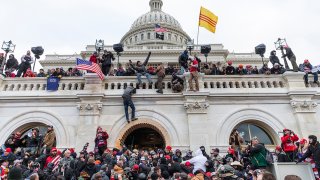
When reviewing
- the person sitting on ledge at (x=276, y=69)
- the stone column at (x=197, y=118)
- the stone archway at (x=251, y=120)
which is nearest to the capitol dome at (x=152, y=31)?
the person sitting on ledge at (x=276, y=69)

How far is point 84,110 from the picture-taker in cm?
1472

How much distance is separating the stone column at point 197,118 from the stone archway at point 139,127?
4.55ft

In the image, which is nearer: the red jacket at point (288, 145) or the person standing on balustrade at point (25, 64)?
the red jacket at point (288, 145)

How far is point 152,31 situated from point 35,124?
244 ft

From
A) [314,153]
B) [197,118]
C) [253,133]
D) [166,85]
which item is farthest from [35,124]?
[314,153]

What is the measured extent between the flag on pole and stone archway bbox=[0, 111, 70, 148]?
50.1ft

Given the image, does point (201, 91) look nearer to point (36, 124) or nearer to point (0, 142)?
point (36, 124)

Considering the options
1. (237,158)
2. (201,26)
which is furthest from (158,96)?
(201,26)

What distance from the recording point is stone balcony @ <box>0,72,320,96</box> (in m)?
15.3

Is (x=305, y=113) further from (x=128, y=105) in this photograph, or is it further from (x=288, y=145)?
(x=128, y=105)

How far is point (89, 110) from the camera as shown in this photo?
14.7m

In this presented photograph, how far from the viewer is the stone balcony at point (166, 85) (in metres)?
15.3

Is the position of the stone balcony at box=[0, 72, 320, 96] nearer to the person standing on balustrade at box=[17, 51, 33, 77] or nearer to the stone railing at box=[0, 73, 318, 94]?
the stone railing at box=[0, 73, 318, 94]

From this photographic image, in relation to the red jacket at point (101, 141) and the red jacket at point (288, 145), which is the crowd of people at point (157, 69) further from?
the red jacket at point (288, 145)
